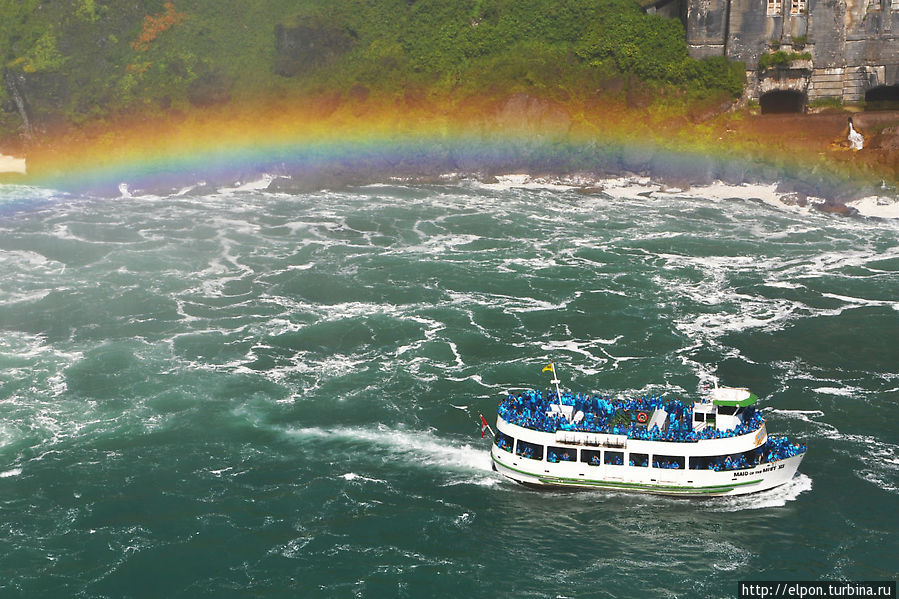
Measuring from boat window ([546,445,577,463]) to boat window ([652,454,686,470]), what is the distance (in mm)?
5119

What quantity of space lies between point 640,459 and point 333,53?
118 m

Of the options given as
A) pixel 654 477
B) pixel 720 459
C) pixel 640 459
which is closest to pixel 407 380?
pixel 640 459

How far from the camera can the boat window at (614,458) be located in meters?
68.3

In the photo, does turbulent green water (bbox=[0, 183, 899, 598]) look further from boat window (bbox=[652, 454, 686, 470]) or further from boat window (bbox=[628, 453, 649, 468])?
boat window (bbox=[628, 453, 649, 468])

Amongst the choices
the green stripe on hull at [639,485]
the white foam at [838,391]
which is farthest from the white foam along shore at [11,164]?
the white foam at [838,391]

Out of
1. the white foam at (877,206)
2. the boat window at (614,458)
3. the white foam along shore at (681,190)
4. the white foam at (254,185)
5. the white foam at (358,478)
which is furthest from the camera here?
the white foam at (254,185)

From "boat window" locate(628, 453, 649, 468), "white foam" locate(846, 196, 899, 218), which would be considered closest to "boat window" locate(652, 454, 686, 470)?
"boat window" locate(628, 453, 649, 468)

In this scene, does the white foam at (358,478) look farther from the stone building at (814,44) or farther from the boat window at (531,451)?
the stone building at (814,44)

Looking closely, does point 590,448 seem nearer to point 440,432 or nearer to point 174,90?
point 440,432

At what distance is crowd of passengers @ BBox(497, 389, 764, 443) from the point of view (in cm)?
6794

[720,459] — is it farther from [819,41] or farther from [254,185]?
[254,185]

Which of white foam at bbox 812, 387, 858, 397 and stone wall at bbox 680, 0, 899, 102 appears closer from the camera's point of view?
white foam at bbox 812, 387, 858, 397

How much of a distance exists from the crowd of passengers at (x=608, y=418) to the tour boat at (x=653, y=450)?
7 centimetres

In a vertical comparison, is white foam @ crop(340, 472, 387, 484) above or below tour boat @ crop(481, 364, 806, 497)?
below
